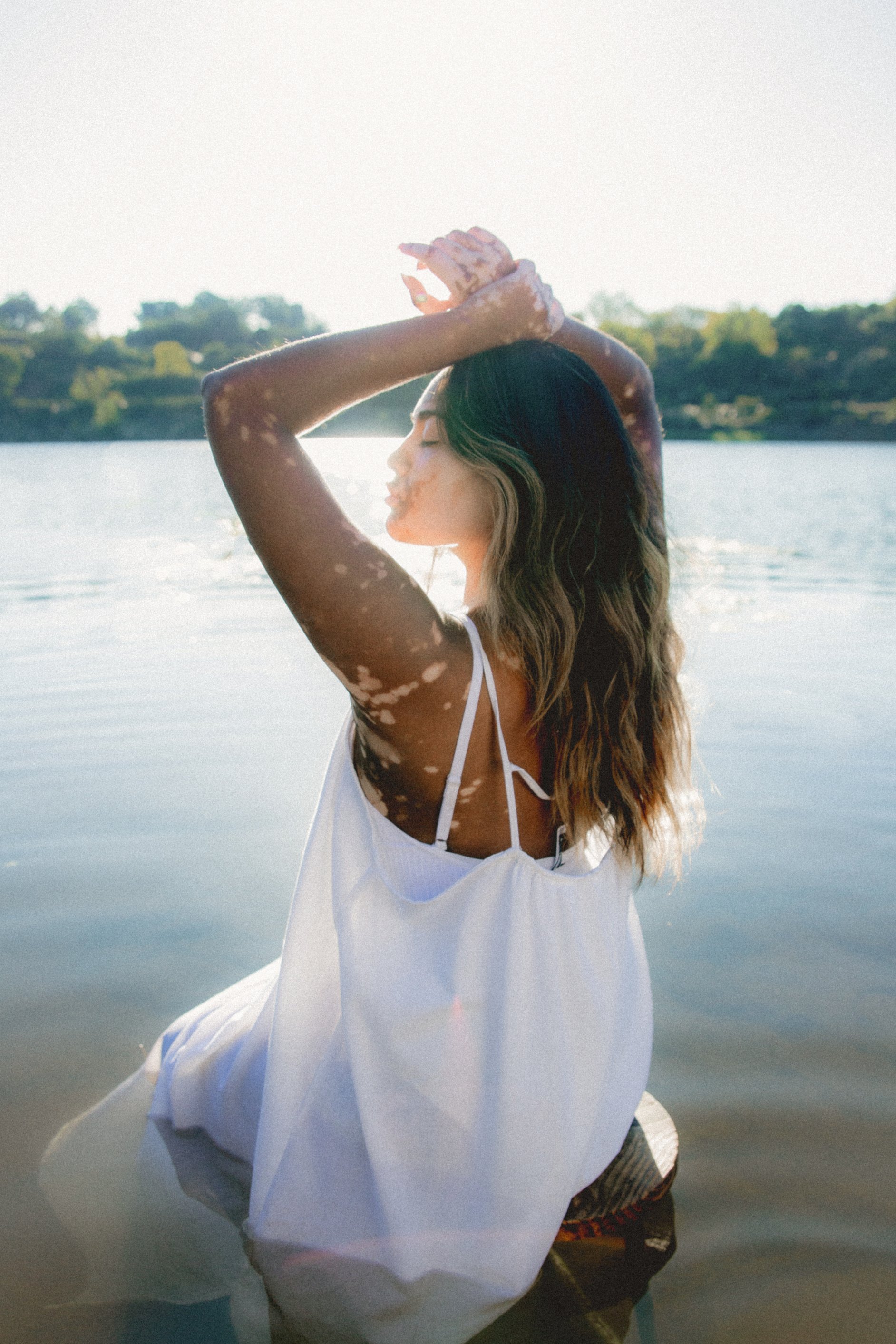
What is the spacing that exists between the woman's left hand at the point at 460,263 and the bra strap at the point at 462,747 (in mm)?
603

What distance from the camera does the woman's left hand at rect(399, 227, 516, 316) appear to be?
171 centimetres

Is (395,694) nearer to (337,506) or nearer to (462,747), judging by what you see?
(462,747)

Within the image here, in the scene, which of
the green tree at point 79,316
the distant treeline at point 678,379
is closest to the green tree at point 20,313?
the green tree at point 79,316

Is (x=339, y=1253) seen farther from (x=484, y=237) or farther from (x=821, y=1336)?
(x=484, y=237)

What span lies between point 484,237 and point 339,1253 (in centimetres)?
196

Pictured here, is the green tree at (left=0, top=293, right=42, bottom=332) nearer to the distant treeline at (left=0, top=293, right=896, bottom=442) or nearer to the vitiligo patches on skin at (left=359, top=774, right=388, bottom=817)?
the distant treeline at (left=0, top=293, right=896, bottom=442)

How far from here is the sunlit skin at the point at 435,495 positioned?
5.94ft

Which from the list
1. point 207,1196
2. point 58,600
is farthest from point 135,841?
point 58,600

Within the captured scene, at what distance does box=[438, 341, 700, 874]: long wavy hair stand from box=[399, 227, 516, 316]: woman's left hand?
4.9 inches

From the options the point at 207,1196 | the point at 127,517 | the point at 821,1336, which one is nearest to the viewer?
the point at 821,1336

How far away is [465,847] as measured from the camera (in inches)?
71.2

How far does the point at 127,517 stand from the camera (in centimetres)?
2114

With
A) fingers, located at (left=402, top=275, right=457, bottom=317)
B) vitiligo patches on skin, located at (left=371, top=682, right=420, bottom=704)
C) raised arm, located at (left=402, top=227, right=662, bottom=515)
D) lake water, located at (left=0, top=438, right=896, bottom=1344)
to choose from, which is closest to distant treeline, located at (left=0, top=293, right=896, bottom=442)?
lake water, located at (left=0, top=438, right=896, bottom=1344)

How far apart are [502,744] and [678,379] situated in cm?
8857
